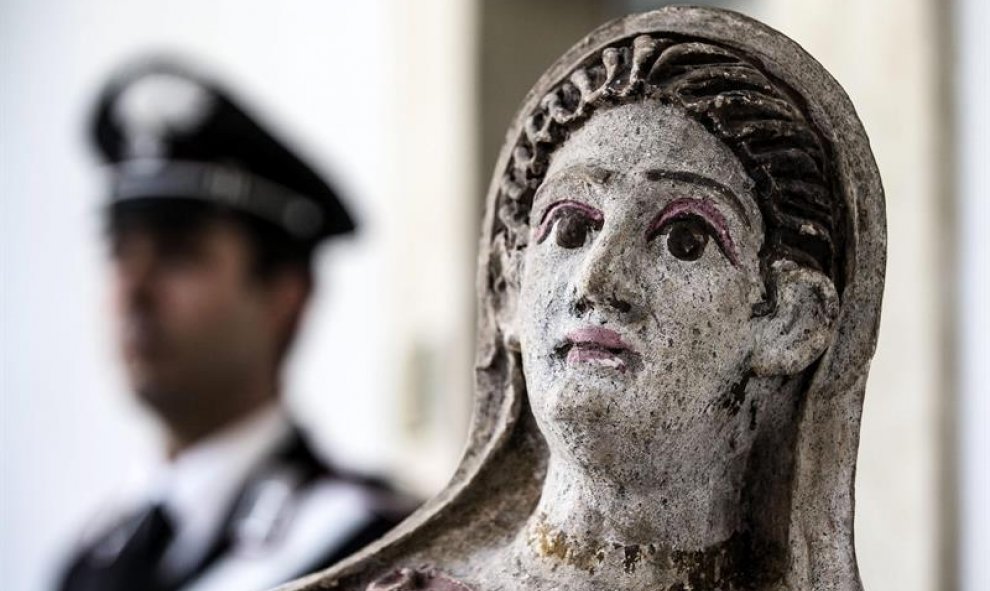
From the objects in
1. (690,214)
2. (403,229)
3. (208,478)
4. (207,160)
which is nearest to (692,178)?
(690,214)

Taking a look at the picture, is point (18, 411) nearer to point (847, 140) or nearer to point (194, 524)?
point (194, 524)

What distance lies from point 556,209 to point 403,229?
6.05 feet

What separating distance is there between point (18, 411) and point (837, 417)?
116 inches

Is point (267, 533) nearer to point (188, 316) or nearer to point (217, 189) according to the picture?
point (188, 316)

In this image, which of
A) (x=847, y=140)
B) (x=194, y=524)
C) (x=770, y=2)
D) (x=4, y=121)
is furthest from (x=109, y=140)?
(x=847, y=140)

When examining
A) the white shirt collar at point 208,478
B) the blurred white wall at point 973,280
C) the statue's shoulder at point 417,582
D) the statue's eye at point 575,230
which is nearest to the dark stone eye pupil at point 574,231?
the statue's eye at point 575,230

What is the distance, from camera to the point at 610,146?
3.64ft

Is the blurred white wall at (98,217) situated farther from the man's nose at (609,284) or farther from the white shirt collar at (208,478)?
the man's nose at (609,284)

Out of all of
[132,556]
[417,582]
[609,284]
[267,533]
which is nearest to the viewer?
[609,284]

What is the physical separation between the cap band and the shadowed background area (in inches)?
5.1

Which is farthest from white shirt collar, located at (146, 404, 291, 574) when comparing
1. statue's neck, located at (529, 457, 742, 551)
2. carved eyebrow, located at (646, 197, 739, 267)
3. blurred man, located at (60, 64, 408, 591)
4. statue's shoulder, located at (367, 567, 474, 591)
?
carved eyebrow, located at (646, 197, 739, 267)

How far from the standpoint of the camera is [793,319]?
1105 millimetres

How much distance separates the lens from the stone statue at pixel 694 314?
1071mm

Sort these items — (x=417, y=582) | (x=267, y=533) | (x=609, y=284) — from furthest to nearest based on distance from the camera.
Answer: (x=267, y=533), (x=417, y=582), (x=609, y=284)
